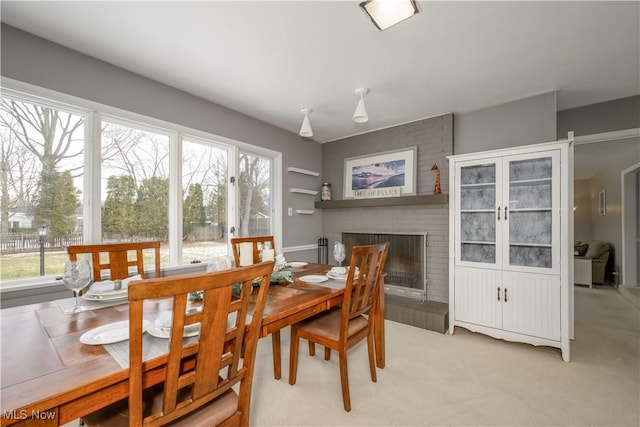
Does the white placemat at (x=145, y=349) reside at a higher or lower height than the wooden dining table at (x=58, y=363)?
higher

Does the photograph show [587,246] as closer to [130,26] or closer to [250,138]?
[250,138]

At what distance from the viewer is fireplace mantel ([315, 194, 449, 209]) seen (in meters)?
3.13

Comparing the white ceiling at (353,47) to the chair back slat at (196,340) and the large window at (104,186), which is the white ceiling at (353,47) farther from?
the chair back slat at (196,340)

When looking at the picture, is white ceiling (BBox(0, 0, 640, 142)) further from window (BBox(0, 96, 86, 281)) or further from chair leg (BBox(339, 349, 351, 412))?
chair leg (BBox(339, 349, 351, 412))

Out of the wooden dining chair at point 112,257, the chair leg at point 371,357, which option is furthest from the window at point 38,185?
the chair leg at point 371,357

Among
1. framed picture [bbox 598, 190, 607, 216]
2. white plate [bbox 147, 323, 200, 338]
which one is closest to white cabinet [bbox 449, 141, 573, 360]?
white plate [bbox 147, 323, 200, 338]

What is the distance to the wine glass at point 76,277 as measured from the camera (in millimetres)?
1242

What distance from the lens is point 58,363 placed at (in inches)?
32.0

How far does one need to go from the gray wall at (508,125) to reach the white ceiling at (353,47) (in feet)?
0.46

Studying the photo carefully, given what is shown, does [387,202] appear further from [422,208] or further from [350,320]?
[350,320]

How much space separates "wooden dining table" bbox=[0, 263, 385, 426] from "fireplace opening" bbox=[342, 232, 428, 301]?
241 cm

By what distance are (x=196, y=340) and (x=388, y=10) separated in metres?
1.98

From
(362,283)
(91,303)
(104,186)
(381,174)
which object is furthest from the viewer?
(381,174)

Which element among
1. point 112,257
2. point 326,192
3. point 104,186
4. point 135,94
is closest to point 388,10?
point 135,94
